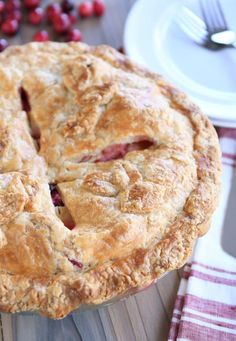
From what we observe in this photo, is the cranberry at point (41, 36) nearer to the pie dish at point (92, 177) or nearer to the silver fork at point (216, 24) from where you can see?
the pie dish at point (92, 177)

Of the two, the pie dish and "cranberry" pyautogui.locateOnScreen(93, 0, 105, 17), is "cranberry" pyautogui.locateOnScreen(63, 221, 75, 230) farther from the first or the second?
"cranberry" pyautogui.locateOnScreen(93, 0, 105, 17)

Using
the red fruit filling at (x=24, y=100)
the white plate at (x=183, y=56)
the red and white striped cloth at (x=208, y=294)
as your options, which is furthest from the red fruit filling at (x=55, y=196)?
the white plate at (x=183, y=56)

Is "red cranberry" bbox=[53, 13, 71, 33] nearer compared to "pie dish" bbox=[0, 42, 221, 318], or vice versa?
"pie dish" bbox=[0, 42, 221, 318]

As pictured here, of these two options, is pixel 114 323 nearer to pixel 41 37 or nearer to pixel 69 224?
pixel 69 224

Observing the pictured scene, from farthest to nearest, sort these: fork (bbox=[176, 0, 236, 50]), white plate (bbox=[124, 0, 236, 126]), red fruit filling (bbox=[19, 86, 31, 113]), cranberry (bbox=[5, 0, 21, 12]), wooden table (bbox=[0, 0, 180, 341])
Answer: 1. cranberry (bbox=[5, 0, 21, 12])
2. fork (bbox=[176, 0, 236, 50])
3. white plate (bbox=[124, 0, 236, 126])
4. red fruit filling (bbox=[19, 86, 31, 113])
5. wooden table (bbox=[0, 0, 180, 341])

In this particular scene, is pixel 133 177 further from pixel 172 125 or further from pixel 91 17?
pixel 91 17

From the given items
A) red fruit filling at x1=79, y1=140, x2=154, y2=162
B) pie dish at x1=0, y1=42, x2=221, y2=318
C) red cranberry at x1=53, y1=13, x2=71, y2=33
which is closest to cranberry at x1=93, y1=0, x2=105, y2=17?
red cranberry at x1=53, y1=13, x2=71, y2=33

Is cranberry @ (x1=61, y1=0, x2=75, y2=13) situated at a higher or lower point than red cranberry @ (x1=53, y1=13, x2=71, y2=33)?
higher
